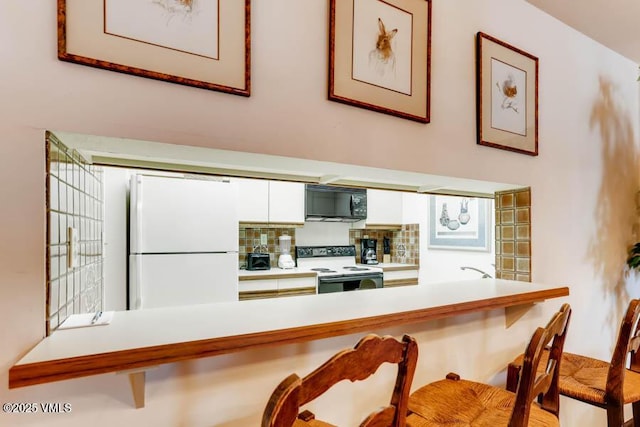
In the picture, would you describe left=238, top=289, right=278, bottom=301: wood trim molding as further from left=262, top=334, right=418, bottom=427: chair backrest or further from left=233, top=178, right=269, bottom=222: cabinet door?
left=262, top=334, right=418, bottom=427: chair backrest

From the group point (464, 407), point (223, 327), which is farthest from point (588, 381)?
point (223, 327)

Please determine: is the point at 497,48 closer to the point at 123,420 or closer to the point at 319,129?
the point at 319,129

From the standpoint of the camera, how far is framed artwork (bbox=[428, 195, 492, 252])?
338cm

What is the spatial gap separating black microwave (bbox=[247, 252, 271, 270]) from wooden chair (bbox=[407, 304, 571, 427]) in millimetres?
2436

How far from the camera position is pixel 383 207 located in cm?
421

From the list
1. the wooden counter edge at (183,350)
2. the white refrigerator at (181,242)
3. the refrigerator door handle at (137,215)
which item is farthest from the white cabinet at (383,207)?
the wooden counter edge at (183,350)

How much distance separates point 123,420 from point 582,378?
1705 mm

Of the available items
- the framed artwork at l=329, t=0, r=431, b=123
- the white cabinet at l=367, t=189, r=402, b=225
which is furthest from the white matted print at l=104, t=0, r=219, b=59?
the white cabinet at l=367, t=189, r=402, b=225

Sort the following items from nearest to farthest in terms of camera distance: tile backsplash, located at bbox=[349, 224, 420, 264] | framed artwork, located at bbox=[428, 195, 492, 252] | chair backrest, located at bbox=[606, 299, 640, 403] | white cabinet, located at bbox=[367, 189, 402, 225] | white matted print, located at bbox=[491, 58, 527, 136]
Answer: chair backrest, located at bbox=[606, 299, 640, 403], white matted print, located at bbox=[491, 58, 527, 136], framed artwork, located at bbox=[428, 195, 492, 252], white cabinet, located at bbox=[367, 189, 402, 225], tile backsplash, located at bbox=[349, 224, 420, 264]

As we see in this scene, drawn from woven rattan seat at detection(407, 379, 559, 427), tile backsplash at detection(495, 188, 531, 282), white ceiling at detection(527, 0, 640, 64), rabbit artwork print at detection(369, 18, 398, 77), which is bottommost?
woven rattan seat at detection(407, 379, 559, 427)

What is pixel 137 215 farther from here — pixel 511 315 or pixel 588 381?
pixel 588 381

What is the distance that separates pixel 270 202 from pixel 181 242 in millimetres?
1169

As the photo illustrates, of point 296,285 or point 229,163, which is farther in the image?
point 296,285

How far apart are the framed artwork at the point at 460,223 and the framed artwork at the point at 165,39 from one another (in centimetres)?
261
